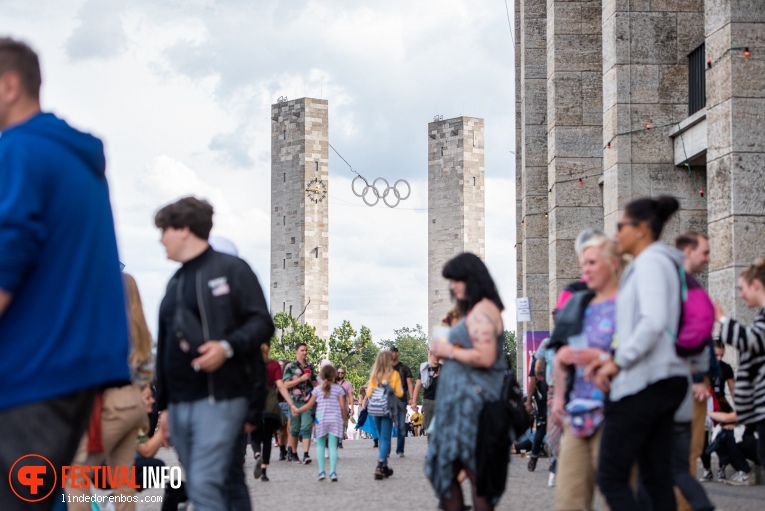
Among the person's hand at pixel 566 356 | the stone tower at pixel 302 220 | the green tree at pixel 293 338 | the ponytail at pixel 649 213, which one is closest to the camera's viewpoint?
the ponytail at pixel 649 213

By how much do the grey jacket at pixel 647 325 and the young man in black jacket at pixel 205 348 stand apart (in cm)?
158

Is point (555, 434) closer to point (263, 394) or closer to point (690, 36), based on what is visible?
point (263, 394)

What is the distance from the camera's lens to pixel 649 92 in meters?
18.0

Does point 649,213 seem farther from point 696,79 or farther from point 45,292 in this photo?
point 696,79

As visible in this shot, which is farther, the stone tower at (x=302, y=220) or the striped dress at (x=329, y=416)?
the stone tower at (x=302, y=220)

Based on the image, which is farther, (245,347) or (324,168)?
(324,168)

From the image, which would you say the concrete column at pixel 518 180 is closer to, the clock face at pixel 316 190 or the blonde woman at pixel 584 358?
the blonde woman at pixel 584 358

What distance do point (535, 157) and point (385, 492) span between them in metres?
14.1

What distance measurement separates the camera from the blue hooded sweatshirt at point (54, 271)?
3545 millimetres

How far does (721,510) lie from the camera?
9977mm

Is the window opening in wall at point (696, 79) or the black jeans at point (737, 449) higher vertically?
the window opening in wall at point (696, 79)

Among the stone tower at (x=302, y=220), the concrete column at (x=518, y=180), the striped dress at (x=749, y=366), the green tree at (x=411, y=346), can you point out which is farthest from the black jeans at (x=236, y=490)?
the green tree at (x=411, y=346)

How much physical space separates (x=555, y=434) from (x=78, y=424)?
6.08 meters

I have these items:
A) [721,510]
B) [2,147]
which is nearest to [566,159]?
[721,510]
